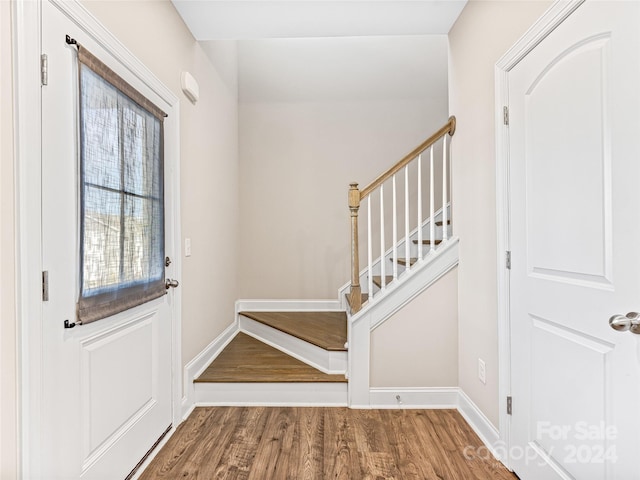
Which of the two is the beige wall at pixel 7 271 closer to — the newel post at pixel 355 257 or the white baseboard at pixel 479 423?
the newel post at pixel 355 257

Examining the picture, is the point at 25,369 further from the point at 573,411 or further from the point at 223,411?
the point at 573,411

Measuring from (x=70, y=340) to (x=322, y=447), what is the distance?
4.50 feet

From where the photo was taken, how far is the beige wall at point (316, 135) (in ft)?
12.2

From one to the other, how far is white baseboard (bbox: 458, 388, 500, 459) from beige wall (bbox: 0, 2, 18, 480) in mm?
2051

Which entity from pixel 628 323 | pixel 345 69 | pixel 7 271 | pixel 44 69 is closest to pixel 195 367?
pixel 7 271

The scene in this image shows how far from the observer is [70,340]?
1.32 meters

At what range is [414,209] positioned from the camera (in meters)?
3.79

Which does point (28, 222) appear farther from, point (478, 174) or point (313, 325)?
point (313, 325)

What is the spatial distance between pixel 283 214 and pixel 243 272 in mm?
758

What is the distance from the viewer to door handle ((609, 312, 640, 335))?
40.9 inches

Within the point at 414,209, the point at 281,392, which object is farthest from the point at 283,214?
the point at 281,392

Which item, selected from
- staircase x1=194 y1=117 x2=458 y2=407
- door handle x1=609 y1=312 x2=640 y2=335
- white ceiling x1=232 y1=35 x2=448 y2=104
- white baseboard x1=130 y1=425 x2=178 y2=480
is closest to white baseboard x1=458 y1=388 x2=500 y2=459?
staircase x1=194 y1=117 x2=458 y2=407

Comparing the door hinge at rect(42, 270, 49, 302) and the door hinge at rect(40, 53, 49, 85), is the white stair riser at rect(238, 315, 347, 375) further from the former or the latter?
the door hinge at rect(40, 53, 49, 85)

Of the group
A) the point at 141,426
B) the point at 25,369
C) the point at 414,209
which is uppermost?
the point at 414,209
